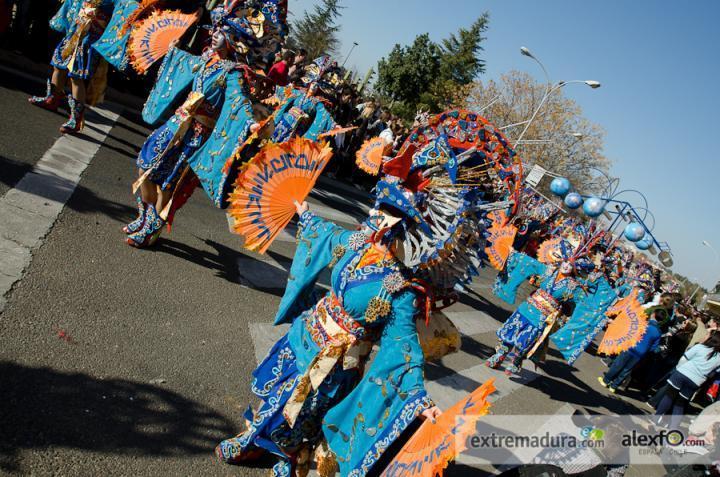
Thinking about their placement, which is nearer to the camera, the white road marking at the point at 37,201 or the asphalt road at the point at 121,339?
the asphalt road at the point at 121,339

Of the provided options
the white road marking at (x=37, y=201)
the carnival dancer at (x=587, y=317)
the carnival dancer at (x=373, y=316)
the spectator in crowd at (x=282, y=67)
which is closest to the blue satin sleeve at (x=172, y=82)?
the white road marking at (x=37, y=201)

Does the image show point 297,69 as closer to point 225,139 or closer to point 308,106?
point 308,106

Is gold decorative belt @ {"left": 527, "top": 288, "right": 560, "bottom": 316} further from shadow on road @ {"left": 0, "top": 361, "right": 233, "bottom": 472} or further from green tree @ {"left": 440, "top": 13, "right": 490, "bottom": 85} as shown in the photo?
green tree @ {"left": 440, "top": 13, "right": 490, "bottom": 85}

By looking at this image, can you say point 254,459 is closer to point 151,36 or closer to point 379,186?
point 379,186

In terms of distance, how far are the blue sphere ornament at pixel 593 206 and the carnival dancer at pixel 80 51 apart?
11.9m

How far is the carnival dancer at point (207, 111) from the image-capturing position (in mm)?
4086

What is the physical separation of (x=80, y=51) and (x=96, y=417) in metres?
5.46

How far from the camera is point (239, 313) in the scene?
449cm

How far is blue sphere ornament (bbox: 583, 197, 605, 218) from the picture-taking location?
13251 mm

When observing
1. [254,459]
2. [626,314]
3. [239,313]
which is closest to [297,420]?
→ [254,459]

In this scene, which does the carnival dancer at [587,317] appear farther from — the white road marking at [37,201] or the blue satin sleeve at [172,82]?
the white road marking at [37,201]

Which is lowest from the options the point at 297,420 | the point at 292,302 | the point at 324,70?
the point at 297,420

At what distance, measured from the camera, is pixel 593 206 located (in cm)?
1340

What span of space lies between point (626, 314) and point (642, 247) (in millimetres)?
9839
